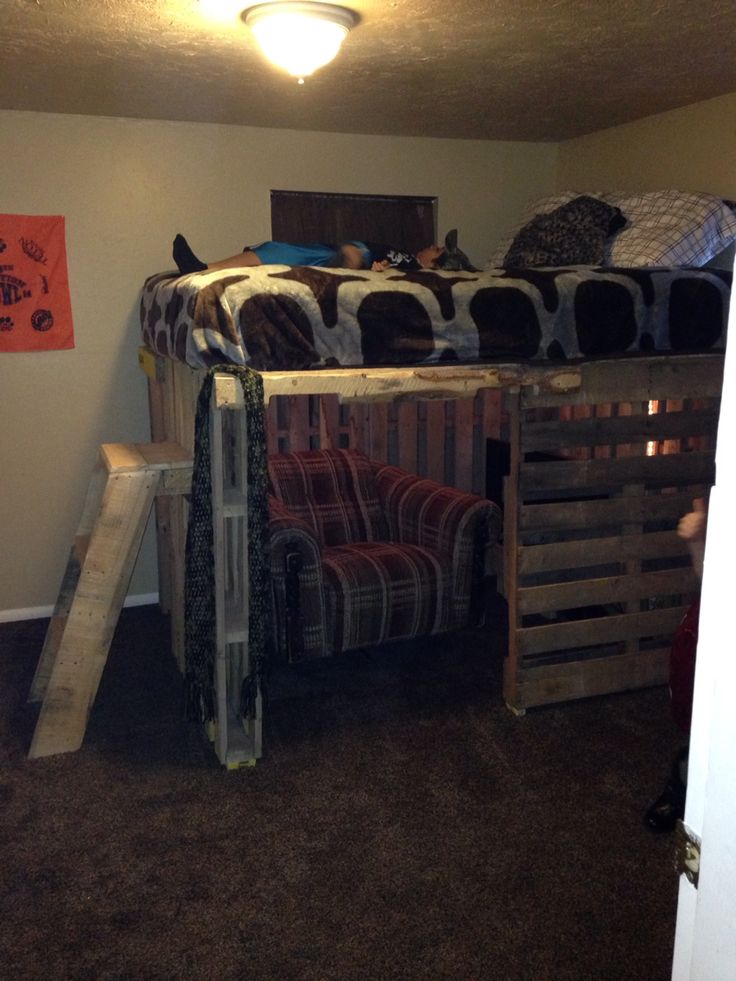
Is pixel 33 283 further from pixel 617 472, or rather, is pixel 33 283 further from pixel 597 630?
pixel 597 630

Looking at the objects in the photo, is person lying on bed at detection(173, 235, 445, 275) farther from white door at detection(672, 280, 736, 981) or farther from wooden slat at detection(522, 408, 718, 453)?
white door at detection(672, 280, 736, 981)

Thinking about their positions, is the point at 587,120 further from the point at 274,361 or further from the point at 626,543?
the point at 274,361

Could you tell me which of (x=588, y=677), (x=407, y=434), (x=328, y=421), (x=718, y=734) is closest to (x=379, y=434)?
(x=407, y=434)

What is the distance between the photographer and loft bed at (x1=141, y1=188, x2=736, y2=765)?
2.52 metres

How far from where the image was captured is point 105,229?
3.74 metres

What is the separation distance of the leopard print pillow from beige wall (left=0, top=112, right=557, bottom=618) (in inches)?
35.0

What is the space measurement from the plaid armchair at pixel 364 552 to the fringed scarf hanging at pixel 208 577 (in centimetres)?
56

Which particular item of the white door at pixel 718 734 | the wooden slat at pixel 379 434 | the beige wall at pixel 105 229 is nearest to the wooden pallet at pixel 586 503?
the beige wall at pixel 105 229

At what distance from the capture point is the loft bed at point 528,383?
2.52 metres

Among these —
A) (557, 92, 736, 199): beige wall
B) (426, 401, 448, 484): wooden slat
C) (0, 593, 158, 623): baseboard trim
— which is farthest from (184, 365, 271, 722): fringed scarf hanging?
(557, 92, 736, 199): beige wall

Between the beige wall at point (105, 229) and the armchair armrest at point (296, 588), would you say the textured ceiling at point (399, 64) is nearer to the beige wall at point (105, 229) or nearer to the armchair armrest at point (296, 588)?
the beige wall at point (105, 229)

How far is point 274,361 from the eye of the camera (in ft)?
8.16

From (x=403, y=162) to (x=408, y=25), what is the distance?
1815 millimetres

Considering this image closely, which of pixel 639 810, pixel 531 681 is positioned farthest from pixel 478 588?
pixel 639 810
